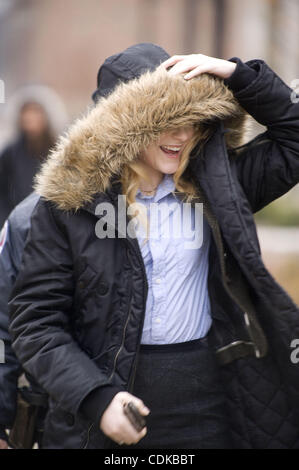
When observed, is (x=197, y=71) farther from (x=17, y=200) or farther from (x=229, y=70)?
(x=17, y=200)

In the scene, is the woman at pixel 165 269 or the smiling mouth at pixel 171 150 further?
the smiling mouth at pixel 171 150

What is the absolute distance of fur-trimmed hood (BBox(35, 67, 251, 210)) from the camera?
2.23 m

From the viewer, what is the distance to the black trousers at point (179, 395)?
231cm

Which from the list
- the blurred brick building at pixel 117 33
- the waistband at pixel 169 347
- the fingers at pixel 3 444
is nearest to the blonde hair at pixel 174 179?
the waistband at pixel 169 347

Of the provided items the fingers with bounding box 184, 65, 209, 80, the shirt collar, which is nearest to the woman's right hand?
the shirt collar

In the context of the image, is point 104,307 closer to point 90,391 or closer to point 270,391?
point 90,391

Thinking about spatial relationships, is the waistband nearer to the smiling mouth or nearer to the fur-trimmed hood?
the fur-trimmed hood

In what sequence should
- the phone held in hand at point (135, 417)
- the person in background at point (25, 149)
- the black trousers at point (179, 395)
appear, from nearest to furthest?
the phone held in hand at point (135, 417) < the black trousers at point (179, 395) < the person in background at point (25, 149)

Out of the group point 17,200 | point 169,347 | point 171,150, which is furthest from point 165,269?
point 17,200

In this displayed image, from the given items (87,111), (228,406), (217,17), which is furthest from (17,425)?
(217,17)

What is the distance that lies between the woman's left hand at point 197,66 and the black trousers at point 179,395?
87 cm

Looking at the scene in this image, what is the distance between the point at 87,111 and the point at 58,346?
0.79 m

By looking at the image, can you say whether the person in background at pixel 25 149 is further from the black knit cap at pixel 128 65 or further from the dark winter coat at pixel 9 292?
the black knit cap at pixel 128 65

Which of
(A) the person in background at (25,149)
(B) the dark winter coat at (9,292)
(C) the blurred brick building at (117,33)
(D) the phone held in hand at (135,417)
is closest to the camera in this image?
(D) the phone held in hand at (135,417)
